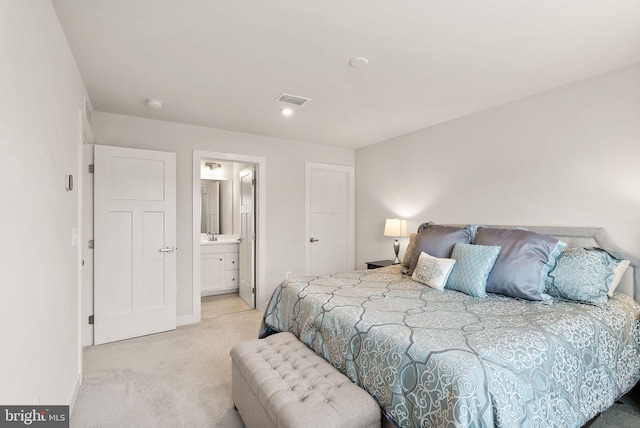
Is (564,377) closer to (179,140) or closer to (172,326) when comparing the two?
(172,326)

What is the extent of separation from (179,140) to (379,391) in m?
3.35

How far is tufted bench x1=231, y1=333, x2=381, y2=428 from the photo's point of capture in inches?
55.1

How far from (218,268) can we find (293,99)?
311cm

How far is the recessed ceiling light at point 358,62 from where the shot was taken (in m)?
2.19

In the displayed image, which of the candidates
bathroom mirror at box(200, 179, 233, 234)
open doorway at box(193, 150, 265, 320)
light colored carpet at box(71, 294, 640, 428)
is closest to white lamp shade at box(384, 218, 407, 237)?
open doorway at box(193, 150, 265, 320)

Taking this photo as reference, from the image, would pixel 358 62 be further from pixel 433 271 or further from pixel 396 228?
pixel 396 228

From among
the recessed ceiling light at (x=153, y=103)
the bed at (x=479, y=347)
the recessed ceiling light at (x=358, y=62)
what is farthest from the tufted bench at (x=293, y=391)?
the recessed ceiling light at (x=153, y=103)

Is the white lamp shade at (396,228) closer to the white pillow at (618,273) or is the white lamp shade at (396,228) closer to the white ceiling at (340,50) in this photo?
the white ceiling at (340,50)

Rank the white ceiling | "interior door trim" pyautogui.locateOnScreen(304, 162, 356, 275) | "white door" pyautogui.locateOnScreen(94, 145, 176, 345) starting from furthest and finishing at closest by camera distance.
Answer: "interior door trim" pyautogui.locateOnScreen(304, 162, 356, 275), "white door" pyautogui.locateOnScreen(94, 145, 176, 345), the white ceiling

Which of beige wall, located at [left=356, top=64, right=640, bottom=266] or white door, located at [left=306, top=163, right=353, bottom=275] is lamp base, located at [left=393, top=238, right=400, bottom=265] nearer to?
beige wall, located at [left=356, top=64, right=640, bottom=266]

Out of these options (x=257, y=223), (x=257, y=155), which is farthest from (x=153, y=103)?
(x=257, y=223)

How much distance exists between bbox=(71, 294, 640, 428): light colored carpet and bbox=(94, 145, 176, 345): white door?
231 mm

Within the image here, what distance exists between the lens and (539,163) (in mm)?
2797

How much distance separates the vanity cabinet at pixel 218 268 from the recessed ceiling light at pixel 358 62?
3.59 meters
